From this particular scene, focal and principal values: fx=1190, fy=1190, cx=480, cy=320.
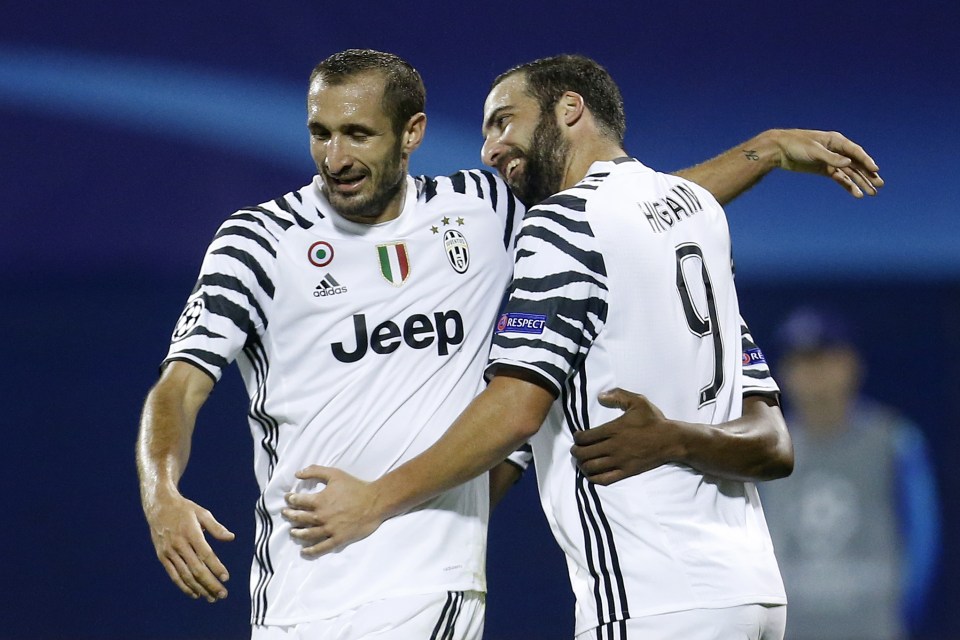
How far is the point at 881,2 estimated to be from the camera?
5.14m

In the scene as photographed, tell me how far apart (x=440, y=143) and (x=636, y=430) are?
10.3 feet

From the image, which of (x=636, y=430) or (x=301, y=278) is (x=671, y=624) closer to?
(x=636, y=430)

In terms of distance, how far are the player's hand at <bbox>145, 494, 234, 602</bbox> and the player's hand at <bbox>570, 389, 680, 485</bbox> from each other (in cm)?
66

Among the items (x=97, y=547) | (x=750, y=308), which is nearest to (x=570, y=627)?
(x=750, y=308)

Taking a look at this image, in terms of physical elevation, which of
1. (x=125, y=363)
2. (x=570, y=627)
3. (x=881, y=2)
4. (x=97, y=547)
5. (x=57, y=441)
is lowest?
(x=570, y=627)

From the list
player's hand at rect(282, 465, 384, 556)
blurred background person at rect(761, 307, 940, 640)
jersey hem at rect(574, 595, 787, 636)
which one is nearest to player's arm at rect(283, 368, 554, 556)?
player's hand at rect(282, 465, 384, 556)

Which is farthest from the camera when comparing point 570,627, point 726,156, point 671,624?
point 570,627

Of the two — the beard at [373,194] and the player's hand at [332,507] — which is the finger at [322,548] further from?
the beard at [373,194]

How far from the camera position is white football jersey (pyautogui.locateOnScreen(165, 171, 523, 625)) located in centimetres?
234

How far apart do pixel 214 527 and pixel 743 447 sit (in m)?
1.00

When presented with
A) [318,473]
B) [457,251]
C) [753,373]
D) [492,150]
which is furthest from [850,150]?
[318,473]

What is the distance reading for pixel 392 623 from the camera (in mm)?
2297

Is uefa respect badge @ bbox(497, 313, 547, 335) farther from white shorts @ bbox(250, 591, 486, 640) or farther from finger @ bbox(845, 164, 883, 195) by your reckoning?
finger @ bbox(845, 164, 883, 195)

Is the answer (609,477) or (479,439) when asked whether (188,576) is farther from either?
(609,477)
